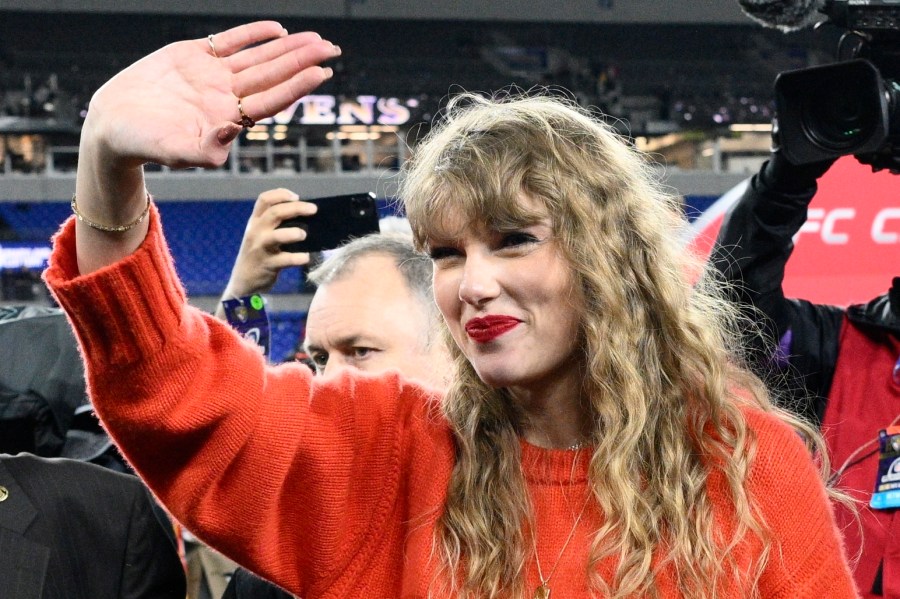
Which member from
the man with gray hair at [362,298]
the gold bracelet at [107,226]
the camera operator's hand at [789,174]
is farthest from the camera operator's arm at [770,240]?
the gold bracelet at [107,226]

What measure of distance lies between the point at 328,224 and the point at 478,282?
25.4 inches

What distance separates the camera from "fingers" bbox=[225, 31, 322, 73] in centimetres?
98

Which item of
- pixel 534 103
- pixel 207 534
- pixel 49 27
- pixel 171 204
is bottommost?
pixel 171 204

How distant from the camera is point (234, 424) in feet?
3.42

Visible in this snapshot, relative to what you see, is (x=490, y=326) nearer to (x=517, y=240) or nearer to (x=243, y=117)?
(x=517, y=240)

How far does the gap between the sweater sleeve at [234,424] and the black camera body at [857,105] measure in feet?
2.45

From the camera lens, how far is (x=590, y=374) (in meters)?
1.16

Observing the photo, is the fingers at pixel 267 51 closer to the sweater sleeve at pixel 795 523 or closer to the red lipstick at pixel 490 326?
the red lipstick at pixel 490 326

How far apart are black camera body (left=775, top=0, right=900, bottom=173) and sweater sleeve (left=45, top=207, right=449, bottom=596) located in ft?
2.45

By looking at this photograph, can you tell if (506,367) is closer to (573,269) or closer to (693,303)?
(573,269)

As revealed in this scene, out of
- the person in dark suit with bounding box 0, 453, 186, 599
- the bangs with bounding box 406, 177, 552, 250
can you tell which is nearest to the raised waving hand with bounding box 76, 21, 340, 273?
the bangs with bounding box 406, 177, 552, 250

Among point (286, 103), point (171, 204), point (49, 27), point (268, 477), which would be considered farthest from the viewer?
point (49, 27)

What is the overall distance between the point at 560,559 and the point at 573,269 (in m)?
0.29

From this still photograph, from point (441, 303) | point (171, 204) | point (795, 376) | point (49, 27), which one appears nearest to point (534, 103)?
point (441, 303)
